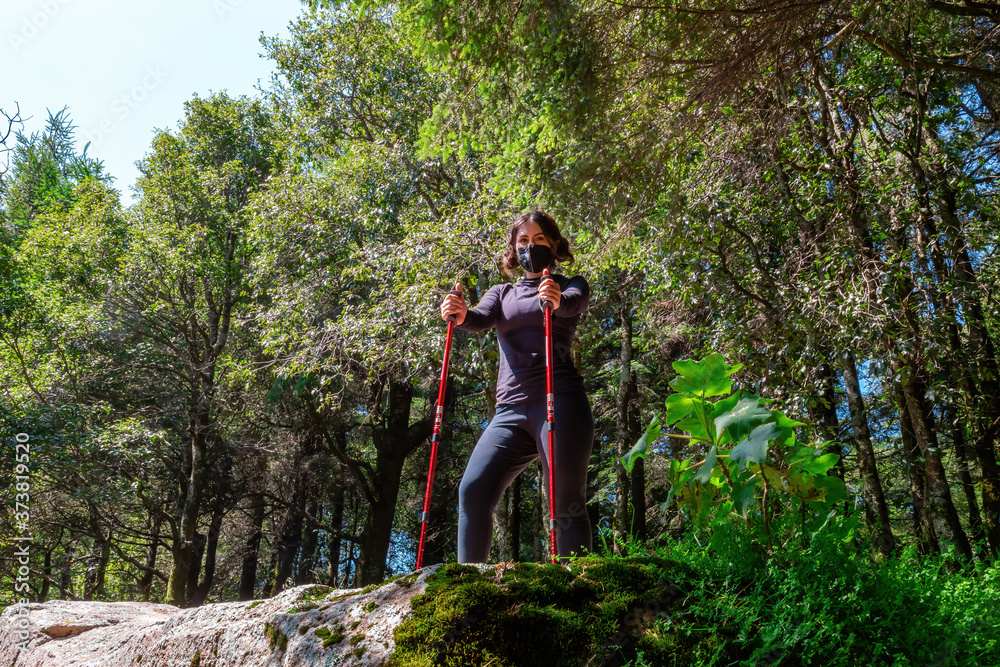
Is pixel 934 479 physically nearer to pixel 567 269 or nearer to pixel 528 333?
pixel 567 269

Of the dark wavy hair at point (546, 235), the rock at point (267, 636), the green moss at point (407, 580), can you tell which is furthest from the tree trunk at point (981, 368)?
the rock at point (267, 636)

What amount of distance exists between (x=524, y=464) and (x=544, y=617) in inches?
50.3

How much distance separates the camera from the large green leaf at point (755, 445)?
5.20 feet

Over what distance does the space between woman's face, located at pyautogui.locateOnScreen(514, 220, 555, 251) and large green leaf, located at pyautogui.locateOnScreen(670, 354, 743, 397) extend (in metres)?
1.58

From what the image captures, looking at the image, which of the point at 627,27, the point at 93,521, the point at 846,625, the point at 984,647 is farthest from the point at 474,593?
the point at 93,521

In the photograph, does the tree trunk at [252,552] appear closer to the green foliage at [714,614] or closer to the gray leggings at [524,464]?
the gray leggings at [524,464]

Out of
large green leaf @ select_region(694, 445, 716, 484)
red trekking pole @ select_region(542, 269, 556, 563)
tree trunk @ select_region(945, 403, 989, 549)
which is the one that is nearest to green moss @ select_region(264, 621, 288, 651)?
red trekking pole @ select_region(542, 269, 556, 563)

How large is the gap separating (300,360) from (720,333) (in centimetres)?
644

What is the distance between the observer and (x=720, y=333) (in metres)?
6.93

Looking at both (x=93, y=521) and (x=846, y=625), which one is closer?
(x=846, y=625)

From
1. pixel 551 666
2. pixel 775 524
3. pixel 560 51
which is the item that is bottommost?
pixel 551 666

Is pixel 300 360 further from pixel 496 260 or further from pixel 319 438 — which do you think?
pixel 319 438

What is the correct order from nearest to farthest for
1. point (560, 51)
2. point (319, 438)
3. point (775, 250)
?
1. point (560, 51)
2. point (775, 250)
3. point (319, 438)

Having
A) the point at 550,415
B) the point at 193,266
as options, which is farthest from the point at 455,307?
the point at 193,266
